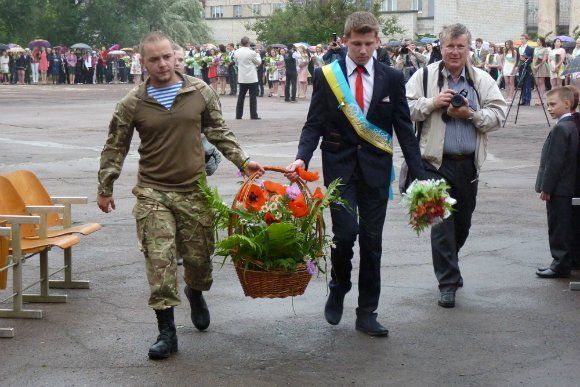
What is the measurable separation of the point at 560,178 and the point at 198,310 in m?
3.56

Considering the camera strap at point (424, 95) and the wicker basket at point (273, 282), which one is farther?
the camera strap at point (424, 95)

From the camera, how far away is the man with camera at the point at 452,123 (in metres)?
7.50

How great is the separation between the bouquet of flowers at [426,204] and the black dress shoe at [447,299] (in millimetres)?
1191

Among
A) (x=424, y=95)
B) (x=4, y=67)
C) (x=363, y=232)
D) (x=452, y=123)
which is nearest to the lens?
(x=363, y=232)

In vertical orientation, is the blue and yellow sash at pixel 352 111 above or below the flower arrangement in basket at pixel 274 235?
above

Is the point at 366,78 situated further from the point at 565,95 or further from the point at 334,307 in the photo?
the point at 565,95

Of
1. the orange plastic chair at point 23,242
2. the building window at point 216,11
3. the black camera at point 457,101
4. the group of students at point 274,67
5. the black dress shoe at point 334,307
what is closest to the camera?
the black dress shoe at point 334,307

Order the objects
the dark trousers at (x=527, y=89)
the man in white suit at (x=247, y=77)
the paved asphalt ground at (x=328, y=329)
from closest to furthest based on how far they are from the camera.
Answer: the paved asphalt ground at (x=328, y=329) < the man in white suit at (x=247, y=77) < the dark trousers at (x=527, y=89)

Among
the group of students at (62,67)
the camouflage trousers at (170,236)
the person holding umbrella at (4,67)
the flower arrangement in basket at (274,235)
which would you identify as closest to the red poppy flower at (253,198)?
the flower arrangement in basket at (274,235)

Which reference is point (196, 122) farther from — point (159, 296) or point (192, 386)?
point (192, 386)

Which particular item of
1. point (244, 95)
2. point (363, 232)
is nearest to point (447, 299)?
point (363, 232)

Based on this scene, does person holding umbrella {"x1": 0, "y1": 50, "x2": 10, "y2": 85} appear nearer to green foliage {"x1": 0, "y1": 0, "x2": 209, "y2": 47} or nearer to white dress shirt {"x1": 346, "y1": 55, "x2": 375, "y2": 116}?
green foliage {"x1": 0, "y1": 0, "x2": 209, "y2": 47}

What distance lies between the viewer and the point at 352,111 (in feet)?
21.6

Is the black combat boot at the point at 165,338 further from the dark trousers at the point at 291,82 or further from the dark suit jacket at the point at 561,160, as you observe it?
the dark trousers at the point at 291,82
